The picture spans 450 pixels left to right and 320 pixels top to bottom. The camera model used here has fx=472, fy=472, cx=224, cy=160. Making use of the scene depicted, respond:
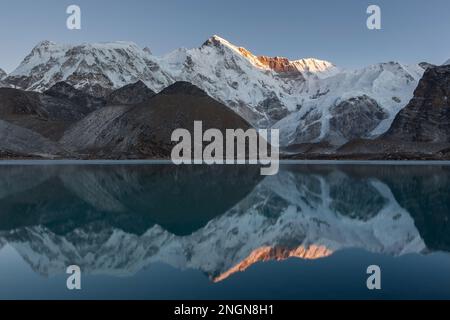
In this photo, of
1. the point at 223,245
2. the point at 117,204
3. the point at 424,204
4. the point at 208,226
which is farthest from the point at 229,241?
the point at 424,204

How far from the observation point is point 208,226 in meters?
35.1

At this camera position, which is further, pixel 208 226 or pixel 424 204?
pixel 424 204

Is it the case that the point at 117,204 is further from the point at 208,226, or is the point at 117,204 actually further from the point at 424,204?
the point at 424,204

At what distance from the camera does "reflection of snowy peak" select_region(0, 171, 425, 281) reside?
2434 cm

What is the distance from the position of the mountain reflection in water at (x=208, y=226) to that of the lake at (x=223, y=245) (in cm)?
10

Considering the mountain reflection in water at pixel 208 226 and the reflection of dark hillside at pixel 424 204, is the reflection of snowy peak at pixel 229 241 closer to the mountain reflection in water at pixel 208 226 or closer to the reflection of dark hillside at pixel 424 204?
the mountain reflection in water at pixel 208 226

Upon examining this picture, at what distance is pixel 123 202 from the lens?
162ft

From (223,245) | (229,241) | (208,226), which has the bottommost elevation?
(223,245)

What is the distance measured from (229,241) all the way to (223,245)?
1305 mm

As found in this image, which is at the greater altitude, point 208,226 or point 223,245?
point 208,226

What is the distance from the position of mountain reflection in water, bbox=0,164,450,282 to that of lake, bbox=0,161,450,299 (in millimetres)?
100
